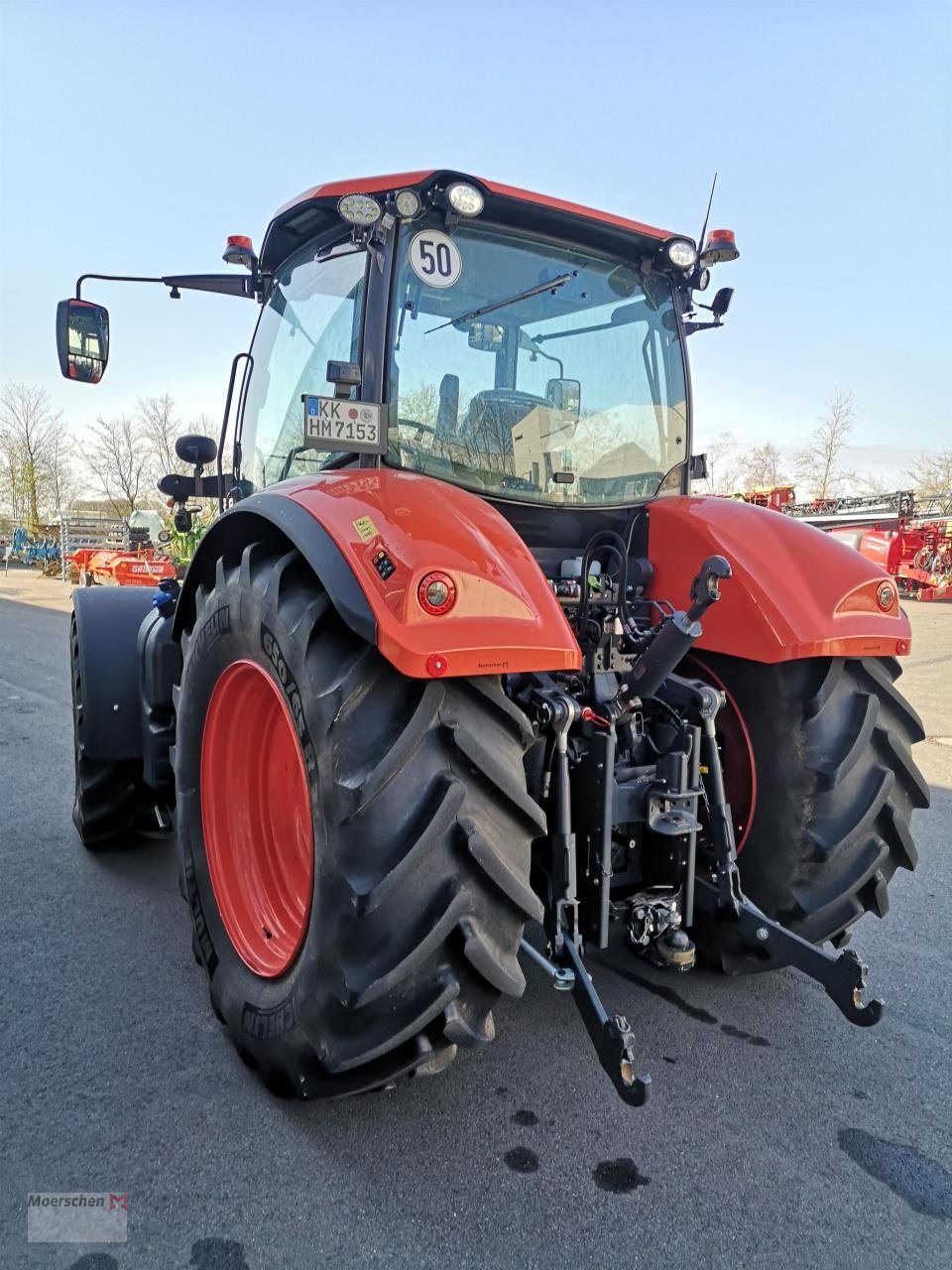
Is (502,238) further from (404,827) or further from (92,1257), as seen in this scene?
(92,1257)

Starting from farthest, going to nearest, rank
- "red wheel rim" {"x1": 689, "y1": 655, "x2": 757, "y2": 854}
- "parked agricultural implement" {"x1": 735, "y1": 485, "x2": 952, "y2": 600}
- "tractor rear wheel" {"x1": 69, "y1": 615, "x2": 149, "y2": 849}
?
"parked agricultural implement" {"x1": 735, "y1": 485, "x2": 952, "y2": 600}, "tractor rear wheel" {"x1": 69, "y1": 615, "x2": 149, "y2": 849}, "red wheel rim" {"x1": 689, "y1": 655, "x2": 757, "y2": 854}

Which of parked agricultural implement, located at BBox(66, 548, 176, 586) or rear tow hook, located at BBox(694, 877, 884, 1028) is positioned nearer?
rear tow hook, located at BBox(694, 877, 884, 1028)

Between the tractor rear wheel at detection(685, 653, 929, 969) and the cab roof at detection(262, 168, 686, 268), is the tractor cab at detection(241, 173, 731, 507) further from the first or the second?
the tractor rear wheel at detection(685, 653, 929, 969)

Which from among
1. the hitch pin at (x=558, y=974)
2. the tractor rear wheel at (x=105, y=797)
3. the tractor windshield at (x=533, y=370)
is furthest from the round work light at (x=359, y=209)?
the tractor rear wheel at (x=105, y=797)

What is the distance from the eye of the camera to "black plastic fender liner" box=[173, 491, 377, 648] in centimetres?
179

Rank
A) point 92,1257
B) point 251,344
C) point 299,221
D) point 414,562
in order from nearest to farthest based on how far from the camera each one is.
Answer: point 92,1257
point 414,562
point 299,221
point 251,344

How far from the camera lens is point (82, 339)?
3.13 meters

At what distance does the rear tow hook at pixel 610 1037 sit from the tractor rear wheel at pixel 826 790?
84 centimetres

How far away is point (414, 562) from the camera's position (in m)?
1.78

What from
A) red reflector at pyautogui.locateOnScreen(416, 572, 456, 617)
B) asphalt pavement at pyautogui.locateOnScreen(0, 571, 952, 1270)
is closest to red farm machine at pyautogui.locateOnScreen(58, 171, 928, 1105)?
red reflector at pyautogui.locateOnScreen(416, 572, 456, 617)

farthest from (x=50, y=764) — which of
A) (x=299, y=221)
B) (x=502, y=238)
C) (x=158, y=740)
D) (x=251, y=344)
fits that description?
(x=502, y=238)

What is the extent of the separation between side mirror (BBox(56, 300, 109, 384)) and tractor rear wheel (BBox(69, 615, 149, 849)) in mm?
1161

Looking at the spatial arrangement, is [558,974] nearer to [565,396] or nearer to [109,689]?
[565,396]

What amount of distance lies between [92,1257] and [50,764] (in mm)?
4099
